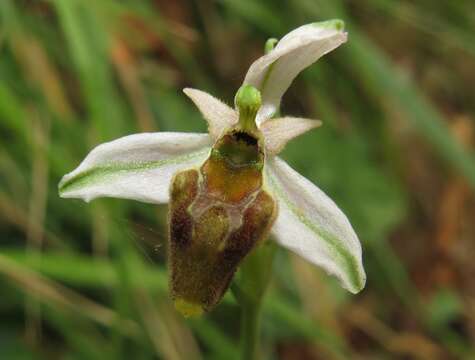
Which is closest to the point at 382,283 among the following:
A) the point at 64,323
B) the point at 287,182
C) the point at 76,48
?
the point at 64,323

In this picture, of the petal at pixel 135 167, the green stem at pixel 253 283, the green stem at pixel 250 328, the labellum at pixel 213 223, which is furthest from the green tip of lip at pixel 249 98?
the green stem at pixel 250 328

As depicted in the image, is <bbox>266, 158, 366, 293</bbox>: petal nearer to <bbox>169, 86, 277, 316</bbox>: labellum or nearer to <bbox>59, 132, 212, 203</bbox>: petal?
<bbox>169, 86, 277, 316</bbox>: labellum

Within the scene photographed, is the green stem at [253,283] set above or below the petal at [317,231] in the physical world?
below

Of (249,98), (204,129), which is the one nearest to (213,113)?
(249,98)

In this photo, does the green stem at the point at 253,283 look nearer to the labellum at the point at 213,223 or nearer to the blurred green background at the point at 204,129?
the labellum at the point at 213,223

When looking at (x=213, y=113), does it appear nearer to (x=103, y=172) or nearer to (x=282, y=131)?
(x=282, y=131)

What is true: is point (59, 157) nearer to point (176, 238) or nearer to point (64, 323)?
point (64, 323)
